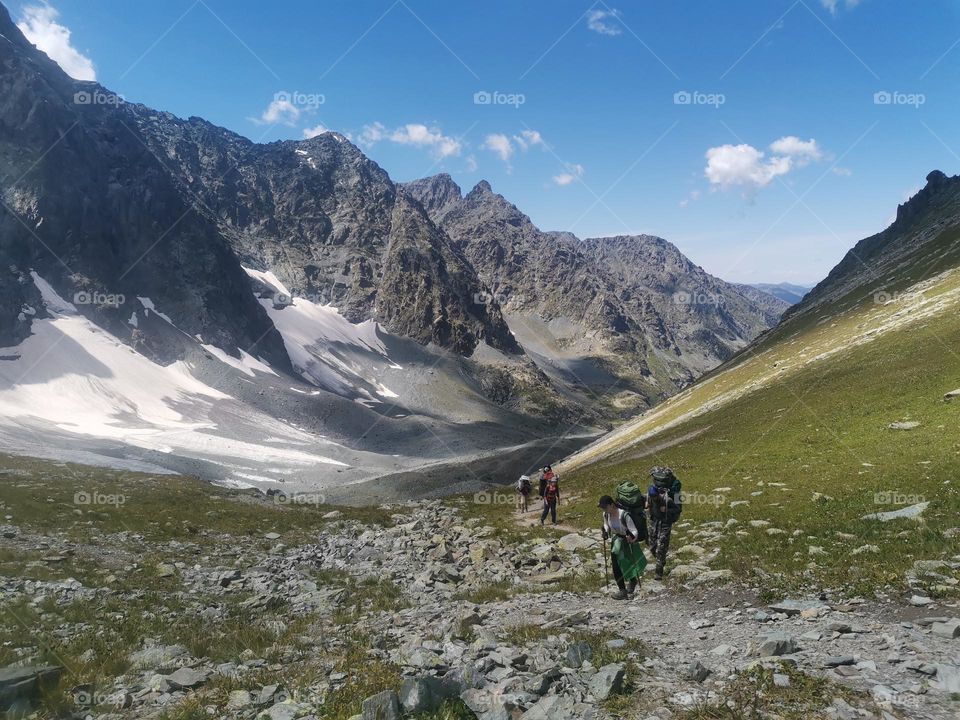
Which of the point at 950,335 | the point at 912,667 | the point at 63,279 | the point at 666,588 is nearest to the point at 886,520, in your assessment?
the point at 666,588

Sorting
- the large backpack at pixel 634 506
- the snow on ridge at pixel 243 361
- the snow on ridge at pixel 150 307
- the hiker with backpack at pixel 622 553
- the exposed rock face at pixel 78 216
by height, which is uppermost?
the exposed rock face at pixel 78 216

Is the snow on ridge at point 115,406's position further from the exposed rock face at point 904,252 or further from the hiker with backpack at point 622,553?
the exposed rock face at point 904,252

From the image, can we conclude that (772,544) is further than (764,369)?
No

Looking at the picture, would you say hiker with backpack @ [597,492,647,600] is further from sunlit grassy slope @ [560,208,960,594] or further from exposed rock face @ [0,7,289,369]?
exposed rock face @ [0,7,289,369]

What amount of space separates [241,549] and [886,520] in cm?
2661

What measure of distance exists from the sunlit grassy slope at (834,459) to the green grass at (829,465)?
0.22 feet

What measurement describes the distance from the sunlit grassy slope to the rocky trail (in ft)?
6.99

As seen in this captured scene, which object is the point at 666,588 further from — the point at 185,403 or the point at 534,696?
the point at 185,403

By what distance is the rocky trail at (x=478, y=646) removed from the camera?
7.81 m

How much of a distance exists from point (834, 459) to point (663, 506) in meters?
14.4

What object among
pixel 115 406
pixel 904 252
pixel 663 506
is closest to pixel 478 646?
pixel 663 506

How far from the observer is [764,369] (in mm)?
65750

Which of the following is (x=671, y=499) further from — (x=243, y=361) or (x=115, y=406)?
(x=243, y=361)

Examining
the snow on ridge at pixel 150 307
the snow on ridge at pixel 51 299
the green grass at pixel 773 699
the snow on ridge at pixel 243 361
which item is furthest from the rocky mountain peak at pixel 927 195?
the snow on ridge at pixel 51 299
